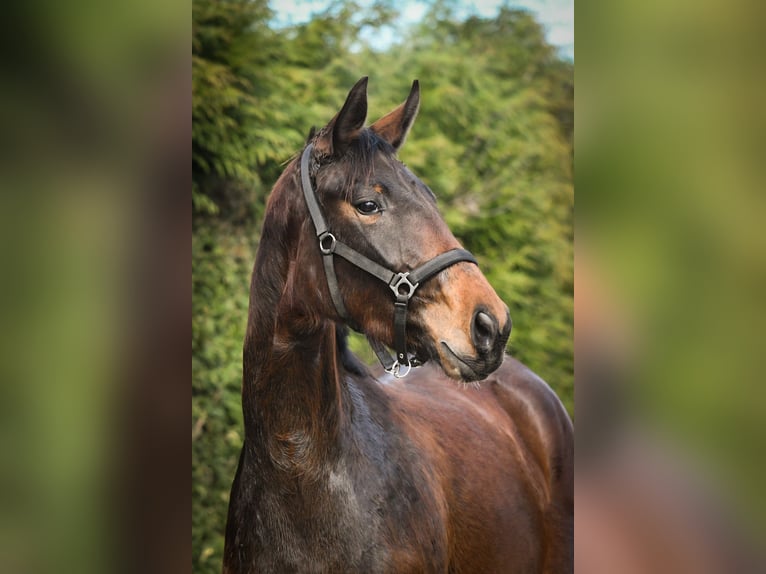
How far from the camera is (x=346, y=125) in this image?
191 cm

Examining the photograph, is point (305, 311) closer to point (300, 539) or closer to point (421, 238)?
point (421, 238)

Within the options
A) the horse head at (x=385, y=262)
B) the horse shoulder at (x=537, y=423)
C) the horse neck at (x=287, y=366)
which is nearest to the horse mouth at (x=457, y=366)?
the horse head at (x=385, y=262)

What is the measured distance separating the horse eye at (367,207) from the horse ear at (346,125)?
0.55 ft

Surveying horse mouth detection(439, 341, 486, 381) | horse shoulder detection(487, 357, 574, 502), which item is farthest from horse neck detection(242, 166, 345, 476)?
horse shoulder detection(487, 357, 574, 502)

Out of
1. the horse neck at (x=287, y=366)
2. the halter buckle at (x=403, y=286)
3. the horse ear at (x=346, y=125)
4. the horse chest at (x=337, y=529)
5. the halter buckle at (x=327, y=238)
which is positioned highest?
the horse ear at (x=346, y=125)

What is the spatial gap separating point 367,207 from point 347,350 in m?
0.50

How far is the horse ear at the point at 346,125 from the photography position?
6.11 feet

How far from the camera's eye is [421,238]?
1853 mm
